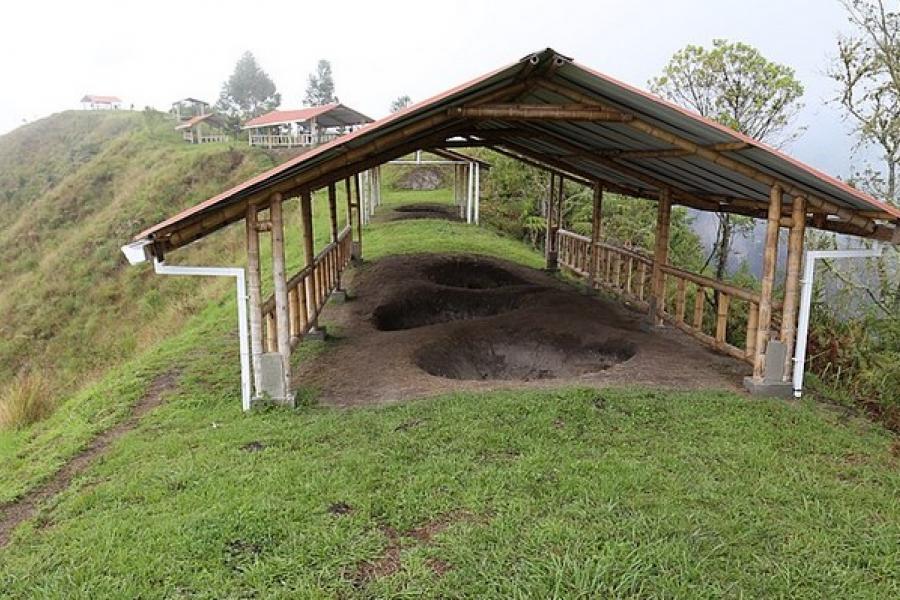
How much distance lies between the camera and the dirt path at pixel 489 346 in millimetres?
7906

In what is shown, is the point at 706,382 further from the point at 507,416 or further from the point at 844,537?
the point at 844,537

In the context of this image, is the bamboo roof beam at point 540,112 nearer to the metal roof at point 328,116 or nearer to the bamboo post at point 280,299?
the bamboo post at point 280,299

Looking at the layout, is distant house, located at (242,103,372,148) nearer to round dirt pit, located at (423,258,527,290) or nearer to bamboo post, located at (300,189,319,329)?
round dirt pit, located at (423,258,527,290)

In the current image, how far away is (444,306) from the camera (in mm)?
13156

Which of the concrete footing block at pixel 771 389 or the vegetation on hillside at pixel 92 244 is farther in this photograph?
the vegetation on hillside at pixel 92 244

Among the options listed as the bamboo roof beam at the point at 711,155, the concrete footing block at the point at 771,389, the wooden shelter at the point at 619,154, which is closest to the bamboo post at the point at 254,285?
the wooden shelter at the point at 619,154

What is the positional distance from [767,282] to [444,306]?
6848mm

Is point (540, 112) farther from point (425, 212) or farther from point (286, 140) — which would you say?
point (286, 140)

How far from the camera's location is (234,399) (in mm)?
7539

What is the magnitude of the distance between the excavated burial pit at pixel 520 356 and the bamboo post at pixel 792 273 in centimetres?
235

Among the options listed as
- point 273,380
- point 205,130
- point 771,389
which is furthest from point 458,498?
point 205,130

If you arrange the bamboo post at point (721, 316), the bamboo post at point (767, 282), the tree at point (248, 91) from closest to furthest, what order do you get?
the bamboo post at point (767, 282) → the bamboo post at point (721, 316) → the tree at point (248, 91)

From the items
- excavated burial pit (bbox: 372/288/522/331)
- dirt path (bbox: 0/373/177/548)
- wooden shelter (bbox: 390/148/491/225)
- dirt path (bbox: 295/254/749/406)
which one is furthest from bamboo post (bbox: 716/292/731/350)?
wooden shelter (bbox: 390/148/491/225)

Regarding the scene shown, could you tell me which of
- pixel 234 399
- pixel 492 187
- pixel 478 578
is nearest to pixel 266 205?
pixel 234 399
